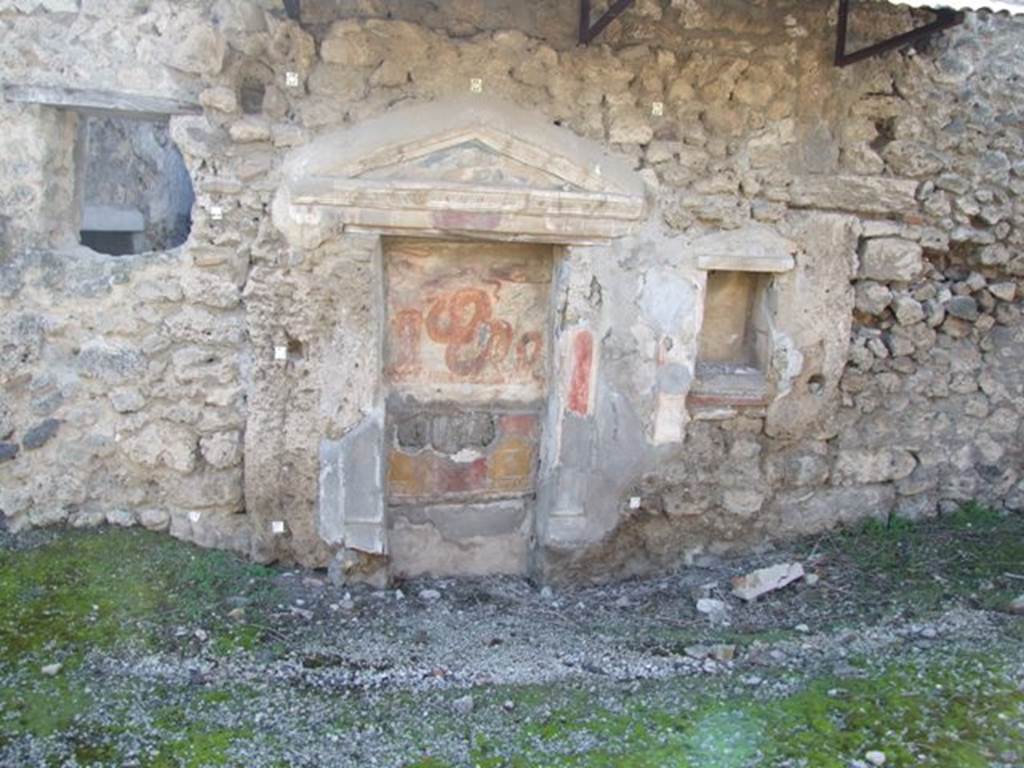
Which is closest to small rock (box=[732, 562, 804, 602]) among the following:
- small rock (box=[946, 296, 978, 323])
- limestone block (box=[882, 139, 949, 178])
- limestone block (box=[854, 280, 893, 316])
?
limestone block (box=[854, 280, 893, 316])

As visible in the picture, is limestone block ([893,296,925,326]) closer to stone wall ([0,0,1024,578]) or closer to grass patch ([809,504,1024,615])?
stone wall ([0,0,1024,578])

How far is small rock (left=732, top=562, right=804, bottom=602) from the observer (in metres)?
4.66

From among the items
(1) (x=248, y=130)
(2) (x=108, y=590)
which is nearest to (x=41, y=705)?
(2) (x=108, y=590)

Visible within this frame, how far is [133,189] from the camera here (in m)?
7.19

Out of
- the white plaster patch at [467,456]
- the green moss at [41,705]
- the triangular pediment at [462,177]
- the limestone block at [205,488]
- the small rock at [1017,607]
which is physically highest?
the triangular pediment at [462,177]

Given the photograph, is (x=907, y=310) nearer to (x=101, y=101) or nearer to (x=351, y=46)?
(x=351, y=46)

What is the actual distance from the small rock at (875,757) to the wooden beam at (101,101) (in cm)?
381

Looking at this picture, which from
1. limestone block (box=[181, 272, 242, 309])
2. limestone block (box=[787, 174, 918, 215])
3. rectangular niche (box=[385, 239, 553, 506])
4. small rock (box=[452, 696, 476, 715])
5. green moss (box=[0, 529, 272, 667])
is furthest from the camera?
limestone block (box=[787, 174, 918, 215])

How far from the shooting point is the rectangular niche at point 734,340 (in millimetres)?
4891

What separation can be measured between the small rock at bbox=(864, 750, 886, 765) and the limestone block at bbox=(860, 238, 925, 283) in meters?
2.64

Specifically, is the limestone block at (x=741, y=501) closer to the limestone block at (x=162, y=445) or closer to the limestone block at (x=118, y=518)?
the limestone block at (x=162, y=445)

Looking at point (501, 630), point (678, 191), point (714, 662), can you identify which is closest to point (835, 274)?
point (678, 191)

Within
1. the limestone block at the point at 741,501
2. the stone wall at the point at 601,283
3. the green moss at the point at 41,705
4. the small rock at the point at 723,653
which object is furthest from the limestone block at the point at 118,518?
the limestone block at the point at 741,501

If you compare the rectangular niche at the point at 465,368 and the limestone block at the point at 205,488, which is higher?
the rectangular niche at the point at 465,368
